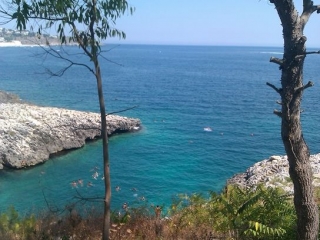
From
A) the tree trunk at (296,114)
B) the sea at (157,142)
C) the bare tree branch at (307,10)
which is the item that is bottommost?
the sea at (157,142)

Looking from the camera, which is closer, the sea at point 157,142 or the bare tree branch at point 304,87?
the bare tree branch at point 304,87

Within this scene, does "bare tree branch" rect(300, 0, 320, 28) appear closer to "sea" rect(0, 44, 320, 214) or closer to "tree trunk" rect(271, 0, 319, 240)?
"tree trunk" rect(271, 0, 319, 240)

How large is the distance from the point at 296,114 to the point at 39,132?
36253mm

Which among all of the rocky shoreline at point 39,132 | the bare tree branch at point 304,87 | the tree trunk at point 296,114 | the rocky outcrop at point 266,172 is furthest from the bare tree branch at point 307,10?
the rocky shoreline at point 39,132

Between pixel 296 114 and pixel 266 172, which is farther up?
pixel 296 114

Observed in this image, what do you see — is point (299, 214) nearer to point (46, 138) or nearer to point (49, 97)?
point (46, 138)

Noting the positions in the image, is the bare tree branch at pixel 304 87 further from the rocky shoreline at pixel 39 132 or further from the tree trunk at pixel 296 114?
the rocky shoreline at pixel 39 132

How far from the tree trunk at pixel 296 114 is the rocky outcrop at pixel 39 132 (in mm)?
25453

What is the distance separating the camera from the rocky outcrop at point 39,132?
35.5m

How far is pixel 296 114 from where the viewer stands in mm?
6902

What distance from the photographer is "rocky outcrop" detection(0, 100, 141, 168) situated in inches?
1398

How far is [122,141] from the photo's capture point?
4431 cm

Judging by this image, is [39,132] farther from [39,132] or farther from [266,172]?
[266,172]

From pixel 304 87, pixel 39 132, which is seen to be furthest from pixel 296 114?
pixel 39 132
